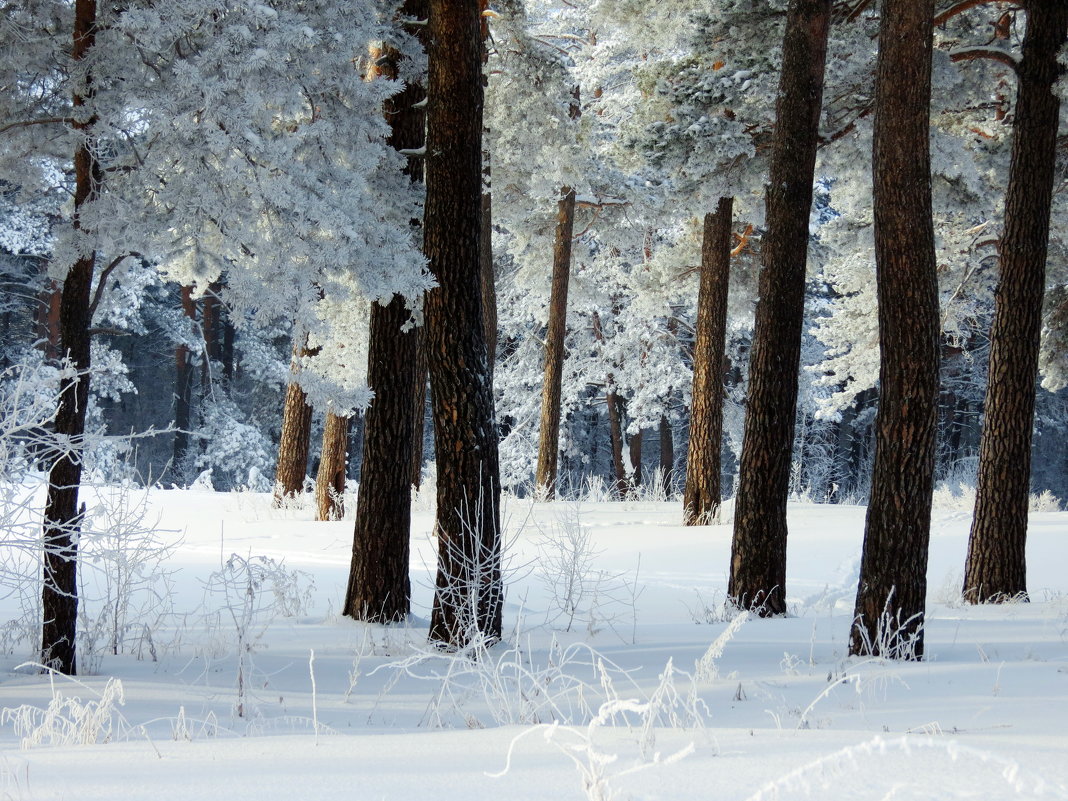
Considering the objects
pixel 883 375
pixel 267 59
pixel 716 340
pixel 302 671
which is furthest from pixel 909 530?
pixel 716 340

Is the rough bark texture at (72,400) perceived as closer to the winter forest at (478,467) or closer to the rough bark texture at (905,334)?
the winter forest at (478,467)

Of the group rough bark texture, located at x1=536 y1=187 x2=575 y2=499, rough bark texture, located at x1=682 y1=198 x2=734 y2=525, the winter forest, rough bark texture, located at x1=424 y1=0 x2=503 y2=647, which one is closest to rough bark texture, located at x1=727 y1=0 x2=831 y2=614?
the winter forest

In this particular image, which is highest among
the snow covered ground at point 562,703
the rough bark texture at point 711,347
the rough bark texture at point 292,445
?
the rough bark texture at point 711,347

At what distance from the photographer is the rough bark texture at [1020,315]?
27.7 ft

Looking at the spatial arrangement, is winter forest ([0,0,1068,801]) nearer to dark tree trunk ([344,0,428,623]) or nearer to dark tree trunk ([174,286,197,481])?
dark tree trunk ([344,0,428,623])

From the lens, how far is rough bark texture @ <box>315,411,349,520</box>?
13820mm

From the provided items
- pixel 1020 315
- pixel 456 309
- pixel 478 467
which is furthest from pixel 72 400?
pixel 1020 315

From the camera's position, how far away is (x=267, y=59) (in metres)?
5.55

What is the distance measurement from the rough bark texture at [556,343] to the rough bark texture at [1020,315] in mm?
9030

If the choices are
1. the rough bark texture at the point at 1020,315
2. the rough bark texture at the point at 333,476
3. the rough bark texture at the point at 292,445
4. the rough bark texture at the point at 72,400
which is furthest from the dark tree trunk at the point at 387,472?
the rough bark texture at the point at 292,445

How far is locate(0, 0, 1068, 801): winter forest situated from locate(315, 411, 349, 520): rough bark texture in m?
0.07

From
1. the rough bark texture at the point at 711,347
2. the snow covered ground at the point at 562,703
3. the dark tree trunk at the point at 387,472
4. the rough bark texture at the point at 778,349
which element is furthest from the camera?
the rough bark texture at the point at 711,347

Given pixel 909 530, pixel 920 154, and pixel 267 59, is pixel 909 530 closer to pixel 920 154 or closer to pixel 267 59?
pixel 920 154

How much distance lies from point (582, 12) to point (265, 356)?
14185 millimetres
